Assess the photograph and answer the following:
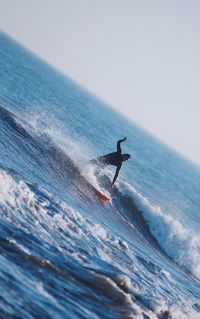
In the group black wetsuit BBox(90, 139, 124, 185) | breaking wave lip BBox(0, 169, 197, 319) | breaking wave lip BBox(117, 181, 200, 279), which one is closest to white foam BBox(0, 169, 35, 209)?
breaking wave lip BBox(0, 169, 197, 319)

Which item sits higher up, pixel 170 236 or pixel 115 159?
pixel 115 159

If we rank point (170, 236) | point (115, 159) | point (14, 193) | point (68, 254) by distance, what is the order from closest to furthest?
point (68, 254) < point (14, 193) < point (115, 159) < point (170, 236)

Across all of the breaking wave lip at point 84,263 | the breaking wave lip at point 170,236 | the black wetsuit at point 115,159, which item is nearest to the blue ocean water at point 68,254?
the breaking wave lip at point 84,263

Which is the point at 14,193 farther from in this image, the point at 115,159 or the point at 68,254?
the point at 115,159

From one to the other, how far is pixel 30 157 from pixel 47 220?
7173 millimetres

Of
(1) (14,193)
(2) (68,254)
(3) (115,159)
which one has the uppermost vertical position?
(3) (115,159)

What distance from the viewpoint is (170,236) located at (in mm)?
22438

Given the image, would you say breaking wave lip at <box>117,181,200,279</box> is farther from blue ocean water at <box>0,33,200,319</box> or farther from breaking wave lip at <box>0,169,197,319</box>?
breaking wave lip at <box>0,169,197,319</box>

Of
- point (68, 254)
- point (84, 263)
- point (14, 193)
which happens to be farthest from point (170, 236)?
point (68, 254)

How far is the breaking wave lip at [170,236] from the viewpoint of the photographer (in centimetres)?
2034

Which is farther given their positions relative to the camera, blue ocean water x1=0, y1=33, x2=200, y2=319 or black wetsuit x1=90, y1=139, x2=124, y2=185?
black wetsuit x1=90, y1=139, x2=124, y2=185

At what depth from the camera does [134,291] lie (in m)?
9.66

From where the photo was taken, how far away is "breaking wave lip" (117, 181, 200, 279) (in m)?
20.3

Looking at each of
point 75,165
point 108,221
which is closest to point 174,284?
point 108,221
